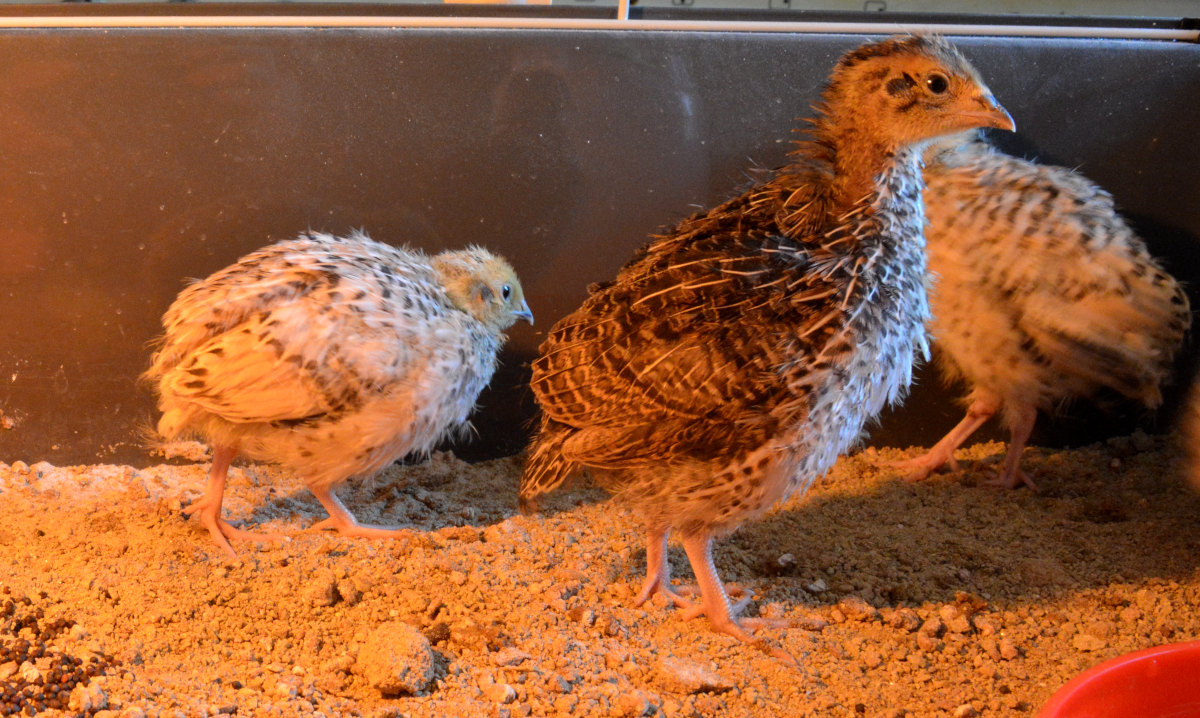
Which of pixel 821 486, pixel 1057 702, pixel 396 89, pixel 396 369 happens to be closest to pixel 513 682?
pixel 396 369

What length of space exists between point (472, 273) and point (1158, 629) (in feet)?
7.92

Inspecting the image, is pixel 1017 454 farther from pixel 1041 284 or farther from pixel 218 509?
pixel 218 509

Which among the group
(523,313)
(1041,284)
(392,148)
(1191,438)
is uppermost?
(392,148)

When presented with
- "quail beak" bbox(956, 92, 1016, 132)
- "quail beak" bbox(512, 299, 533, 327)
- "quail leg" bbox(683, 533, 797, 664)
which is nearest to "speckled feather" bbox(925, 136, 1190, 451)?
"quail beak" bbox(956, 92, 1016, 132)

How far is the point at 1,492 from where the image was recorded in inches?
134

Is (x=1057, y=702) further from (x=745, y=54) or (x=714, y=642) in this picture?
(x=745, y=54)

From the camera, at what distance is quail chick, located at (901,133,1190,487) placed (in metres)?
3.33

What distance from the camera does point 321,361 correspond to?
114 inches

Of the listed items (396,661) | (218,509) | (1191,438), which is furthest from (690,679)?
(1191,438)

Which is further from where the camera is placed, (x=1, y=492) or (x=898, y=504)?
(x=898, y=504)

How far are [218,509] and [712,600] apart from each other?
5.44 ft

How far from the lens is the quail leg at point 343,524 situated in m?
3.25

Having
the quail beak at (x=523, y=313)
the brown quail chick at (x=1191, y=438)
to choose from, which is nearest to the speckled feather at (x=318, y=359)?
the quail beak at (x=523, y=313)

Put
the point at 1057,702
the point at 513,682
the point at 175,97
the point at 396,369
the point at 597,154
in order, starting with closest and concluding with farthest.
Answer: the point at 1057,702
the point at 513,682
the point at 396,369
the point at 175,97
the point at 597,154
